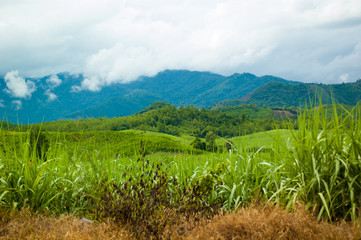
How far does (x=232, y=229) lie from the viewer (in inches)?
93.4

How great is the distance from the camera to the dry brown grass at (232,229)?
2.28m

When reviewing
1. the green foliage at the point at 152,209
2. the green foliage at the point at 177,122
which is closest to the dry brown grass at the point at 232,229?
the green foliage at the point at 152,209

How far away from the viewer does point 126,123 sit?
252 ft

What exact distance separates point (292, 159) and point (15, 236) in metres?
2.92

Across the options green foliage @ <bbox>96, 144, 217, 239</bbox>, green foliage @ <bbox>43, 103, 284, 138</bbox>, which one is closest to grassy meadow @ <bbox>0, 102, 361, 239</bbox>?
green foliage @ <bbox>96, 144, 217, 239</bbox>

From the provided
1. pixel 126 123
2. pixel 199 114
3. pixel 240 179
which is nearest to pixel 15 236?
pixel 240 179

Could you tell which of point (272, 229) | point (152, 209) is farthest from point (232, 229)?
point (152, 209)

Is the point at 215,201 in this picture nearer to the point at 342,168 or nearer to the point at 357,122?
the point at 342,168

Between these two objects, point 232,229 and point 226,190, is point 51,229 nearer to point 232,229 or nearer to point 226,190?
point 232,229

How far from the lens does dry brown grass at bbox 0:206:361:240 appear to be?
228 cm

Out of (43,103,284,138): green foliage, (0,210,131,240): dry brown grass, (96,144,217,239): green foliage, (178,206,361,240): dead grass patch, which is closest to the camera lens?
(178,206,361,240): dead grass patch

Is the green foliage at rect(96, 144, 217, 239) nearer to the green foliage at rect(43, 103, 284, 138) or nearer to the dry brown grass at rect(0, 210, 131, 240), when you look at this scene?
the dry brown grass at rect(0, 210, 131, 240)

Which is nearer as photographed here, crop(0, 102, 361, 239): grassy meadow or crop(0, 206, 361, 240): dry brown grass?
crop(0, 206, 361, 240): dry brown grass

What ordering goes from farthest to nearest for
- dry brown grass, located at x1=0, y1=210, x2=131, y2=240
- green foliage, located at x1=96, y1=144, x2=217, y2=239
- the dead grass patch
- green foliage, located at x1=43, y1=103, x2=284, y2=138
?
green foliage, located at x1=43, y1=103, x2=284, y2=138 → green foliage, located at x1=96, y1=144, x2=217, y2=239 → dry brown grass, located at x1=0, y1=210, x2=131, y2=240 → the dead grass patch
